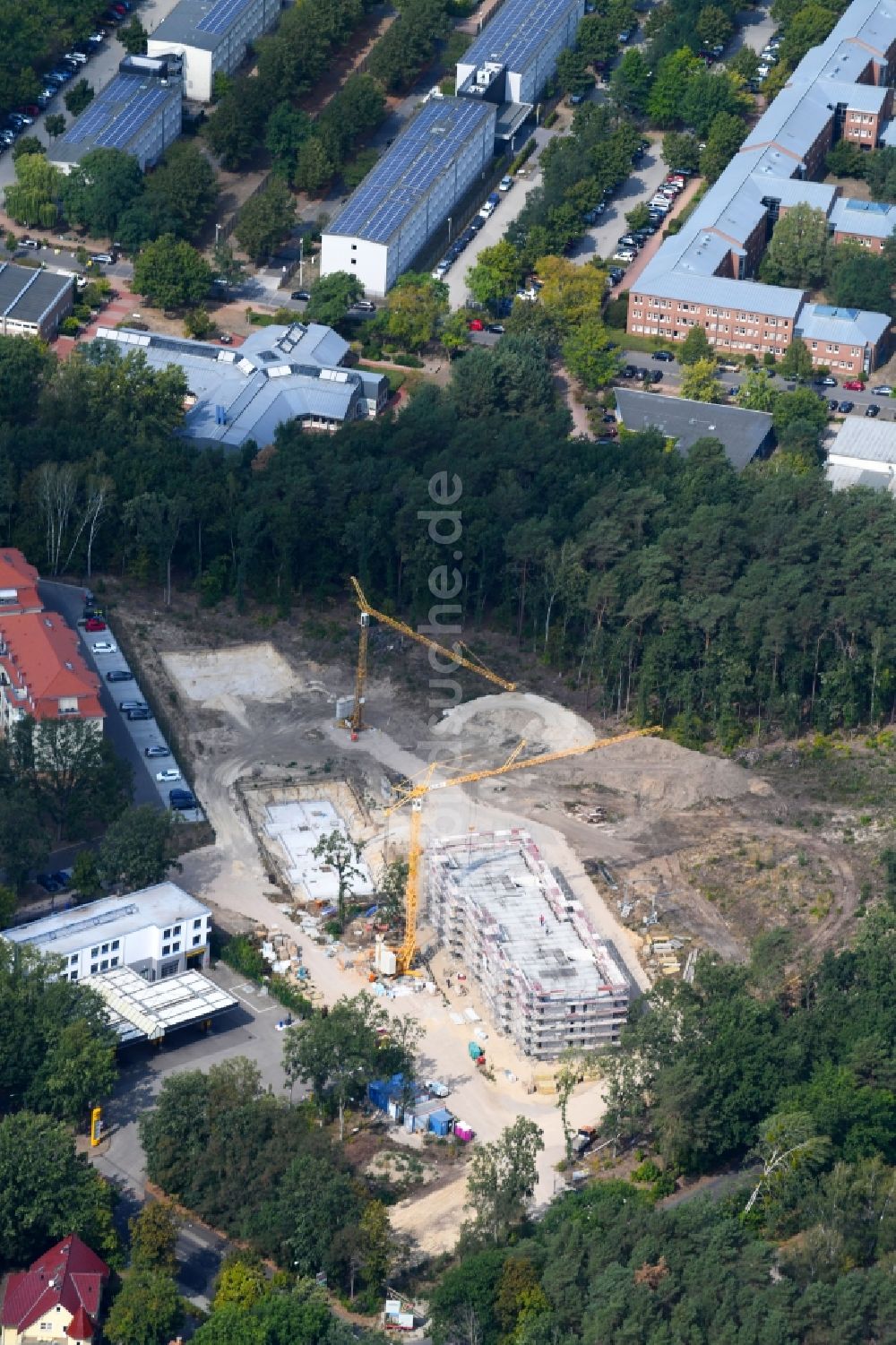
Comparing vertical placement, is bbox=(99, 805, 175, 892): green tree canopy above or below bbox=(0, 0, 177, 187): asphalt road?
below

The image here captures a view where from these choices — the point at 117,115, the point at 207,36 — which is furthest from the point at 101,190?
the point at 207,36

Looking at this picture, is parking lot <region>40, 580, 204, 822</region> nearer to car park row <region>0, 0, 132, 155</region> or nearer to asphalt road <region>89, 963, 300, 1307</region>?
asphalt road <region>89, 963, 300, 1307</region>

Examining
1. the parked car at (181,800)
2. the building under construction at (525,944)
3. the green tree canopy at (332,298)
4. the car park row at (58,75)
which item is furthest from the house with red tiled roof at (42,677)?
the car park row at (58,75)

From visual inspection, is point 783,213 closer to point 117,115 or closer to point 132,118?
point 132,118

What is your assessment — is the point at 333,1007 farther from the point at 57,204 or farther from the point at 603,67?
the point at 603,67

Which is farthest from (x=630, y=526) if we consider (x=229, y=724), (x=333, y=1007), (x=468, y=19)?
(x=468, y=19)

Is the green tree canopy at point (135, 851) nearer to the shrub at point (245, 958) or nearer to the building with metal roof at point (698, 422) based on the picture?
the shrub at point (245, 958)

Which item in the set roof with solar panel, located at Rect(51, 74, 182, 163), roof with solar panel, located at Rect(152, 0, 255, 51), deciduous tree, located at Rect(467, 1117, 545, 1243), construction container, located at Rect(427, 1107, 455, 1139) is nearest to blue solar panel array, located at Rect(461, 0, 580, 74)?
roof with solar panel, located at Rect(152, 0, 255, 51)
